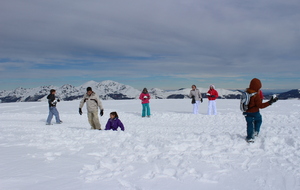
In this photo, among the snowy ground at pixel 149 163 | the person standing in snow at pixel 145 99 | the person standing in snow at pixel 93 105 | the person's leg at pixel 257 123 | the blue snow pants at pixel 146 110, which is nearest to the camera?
the snowy ground at pixel 149 163

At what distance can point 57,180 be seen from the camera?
364 centimetres

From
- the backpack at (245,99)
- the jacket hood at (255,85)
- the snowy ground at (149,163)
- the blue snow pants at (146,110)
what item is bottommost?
the snowy ground at (149,163)

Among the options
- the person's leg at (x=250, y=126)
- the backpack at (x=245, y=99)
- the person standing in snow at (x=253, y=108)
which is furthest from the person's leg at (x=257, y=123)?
the backpack at (x=245, y=99)

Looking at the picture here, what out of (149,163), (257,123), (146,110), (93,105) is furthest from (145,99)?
(149,163)

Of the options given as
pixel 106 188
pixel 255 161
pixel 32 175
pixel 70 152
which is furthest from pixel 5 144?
pixel 255 161

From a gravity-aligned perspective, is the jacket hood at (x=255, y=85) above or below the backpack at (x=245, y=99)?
above

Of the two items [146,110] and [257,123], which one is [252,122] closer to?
[257,123]

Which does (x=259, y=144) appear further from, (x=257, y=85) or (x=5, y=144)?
(x=5, y=144)

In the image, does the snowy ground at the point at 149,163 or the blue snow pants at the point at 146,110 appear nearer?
the snowy ground at the point at 149,163

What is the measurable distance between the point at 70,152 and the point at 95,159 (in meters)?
0.95

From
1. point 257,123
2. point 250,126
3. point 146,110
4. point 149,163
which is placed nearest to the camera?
point 149,163

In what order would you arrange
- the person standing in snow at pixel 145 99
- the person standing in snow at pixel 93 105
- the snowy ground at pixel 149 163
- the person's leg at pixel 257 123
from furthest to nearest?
the person standing in snow at pixel 145 99, the person standing in snow at pixel 93 105, the person's leg at pixel 257 123, the snowy ground at pixel 149 163

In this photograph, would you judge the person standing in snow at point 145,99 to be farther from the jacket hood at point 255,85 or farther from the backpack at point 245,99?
the jacket hood at point 255,85

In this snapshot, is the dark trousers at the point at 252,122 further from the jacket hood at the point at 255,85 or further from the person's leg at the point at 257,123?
the jacket hood at the point at 255,85
